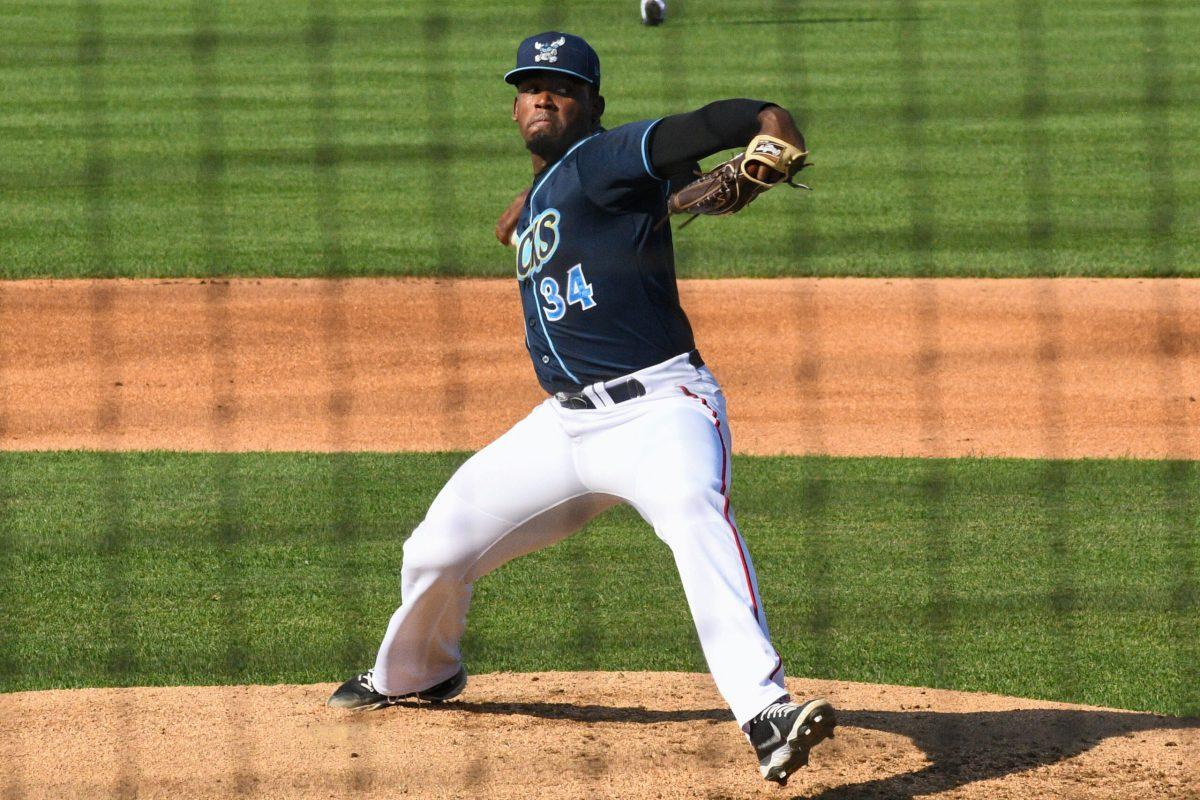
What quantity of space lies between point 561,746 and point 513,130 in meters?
12.8

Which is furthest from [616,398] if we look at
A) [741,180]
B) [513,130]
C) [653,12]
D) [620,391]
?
[653,12]

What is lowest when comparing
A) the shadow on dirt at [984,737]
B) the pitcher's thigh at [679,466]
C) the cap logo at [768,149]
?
the shadow on dirt at [984,737]

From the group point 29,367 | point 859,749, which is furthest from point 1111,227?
point 859,749

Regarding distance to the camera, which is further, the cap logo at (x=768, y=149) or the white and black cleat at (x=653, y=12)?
the white and black cleat at (x=653, y=12)

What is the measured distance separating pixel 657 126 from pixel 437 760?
1.75 metres

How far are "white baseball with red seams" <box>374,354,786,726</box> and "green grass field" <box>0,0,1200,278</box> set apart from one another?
24.9 feet

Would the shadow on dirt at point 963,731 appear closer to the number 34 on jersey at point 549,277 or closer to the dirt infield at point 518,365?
the number 34 on jersey at point 549,277

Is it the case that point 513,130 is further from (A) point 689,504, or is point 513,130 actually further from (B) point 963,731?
(A) point 689,504

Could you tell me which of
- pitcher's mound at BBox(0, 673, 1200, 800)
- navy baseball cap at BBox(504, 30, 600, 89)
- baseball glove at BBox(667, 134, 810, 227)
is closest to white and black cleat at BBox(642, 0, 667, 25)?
pitcher's mound at BBox(0, 673, 1200, 800)

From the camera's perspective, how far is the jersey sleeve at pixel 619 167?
3.96 meters

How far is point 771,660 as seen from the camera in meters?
3.92

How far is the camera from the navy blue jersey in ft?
13.7

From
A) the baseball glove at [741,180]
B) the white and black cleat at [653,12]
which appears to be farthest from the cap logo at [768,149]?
the white and black cleat at [653,12]

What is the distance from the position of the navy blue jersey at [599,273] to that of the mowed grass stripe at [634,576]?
5.41ft
